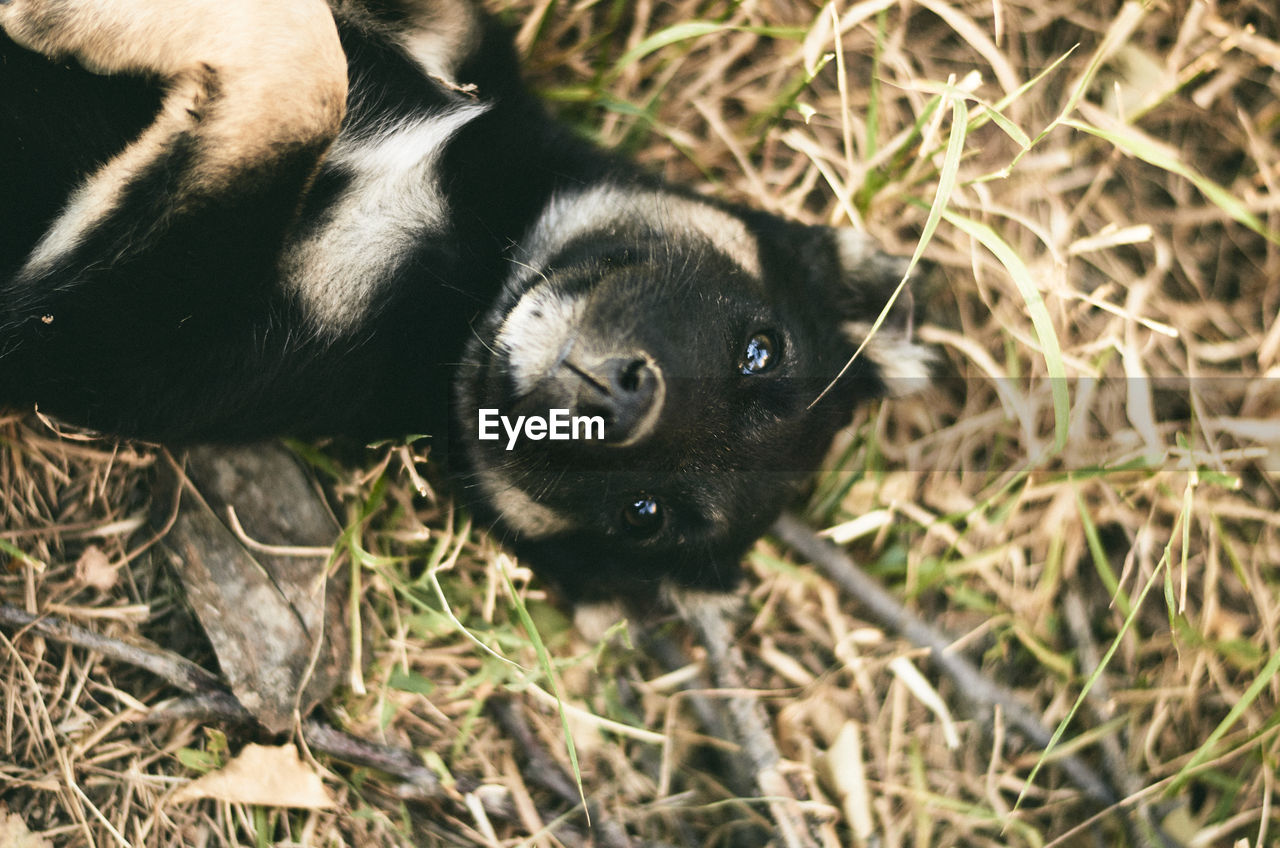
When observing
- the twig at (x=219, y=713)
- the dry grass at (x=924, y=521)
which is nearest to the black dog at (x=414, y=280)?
the dry grass at (x=924, y=521)

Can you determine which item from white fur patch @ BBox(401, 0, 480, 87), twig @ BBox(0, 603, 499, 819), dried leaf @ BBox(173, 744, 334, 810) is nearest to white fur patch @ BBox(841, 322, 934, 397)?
white fur patch @ BBox(401, 0, 480, 87)

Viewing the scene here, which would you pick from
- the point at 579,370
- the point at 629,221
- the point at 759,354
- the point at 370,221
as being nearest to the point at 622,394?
the point at 579,370

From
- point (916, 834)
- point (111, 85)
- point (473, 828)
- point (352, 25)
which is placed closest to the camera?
point (111, 85)

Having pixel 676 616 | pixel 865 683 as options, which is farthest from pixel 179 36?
pixel 865 683

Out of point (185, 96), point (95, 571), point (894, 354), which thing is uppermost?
point (185, 96)

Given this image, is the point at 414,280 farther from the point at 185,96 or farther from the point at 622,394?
the point at 622,394

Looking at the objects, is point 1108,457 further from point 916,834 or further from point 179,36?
point 179,36
